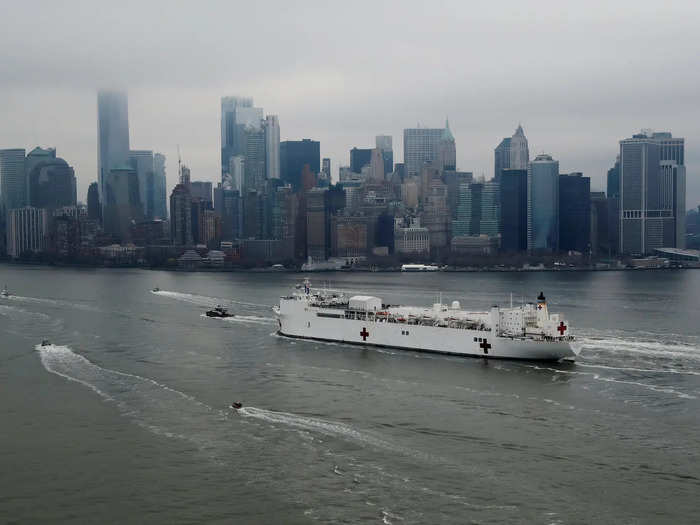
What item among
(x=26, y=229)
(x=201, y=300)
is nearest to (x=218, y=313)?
(x=201, y=300)

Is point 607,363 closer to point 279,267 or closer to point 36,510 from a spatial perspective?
point 36,510

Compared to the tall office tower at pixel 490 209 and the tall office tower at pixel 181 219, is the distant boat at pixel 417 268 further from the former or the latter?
the tall office tower at pixel 181 219

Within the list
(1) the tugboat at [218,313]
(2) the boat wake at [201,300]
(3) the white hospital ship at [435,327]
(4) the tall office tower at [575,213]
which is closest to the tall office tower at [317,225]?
(4) the tall office tower at [575,213]

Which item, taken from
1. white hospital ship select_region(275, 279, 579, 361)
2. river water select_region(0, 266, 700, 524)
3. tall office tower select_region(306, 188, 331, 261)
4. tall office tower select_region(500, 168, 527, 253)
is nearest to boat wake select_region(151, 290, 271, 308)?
river water select_region(0, 266, 700, 524)

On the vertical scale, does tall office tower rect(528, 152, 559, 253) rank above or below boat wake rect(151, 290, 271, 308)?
above

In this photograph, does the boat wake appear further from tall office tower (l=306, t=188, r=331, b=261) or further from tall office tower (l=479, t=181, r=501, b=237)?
tall office tower (l=479, t=181, r=501, b=237)

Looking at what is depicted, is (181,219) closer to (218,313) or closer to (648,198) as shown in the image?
(648,198)
